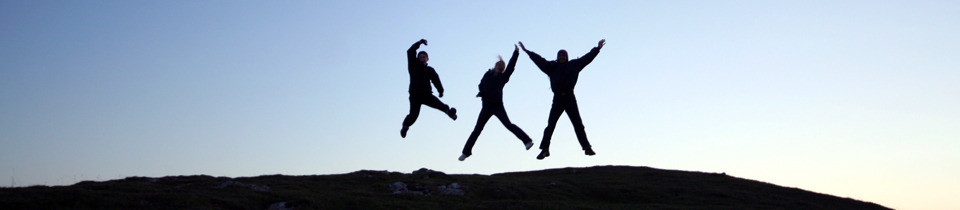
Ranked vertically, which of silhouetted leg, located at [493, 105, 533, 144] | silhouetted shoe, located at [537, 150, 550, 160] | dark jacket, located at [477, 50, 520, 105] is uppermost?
dark jacket, located at [477, 50, 520, 105]

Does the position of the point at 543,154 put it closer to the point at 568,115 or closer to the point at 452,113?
the point at 568,115

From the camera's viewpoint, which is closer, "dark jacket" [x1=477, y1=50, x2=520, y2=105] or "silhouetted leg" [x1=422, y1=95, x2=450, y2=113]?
"dark jacket" [x1=477, y1=50, x2=520, y2=105]

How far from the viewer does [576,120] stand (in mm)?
21062

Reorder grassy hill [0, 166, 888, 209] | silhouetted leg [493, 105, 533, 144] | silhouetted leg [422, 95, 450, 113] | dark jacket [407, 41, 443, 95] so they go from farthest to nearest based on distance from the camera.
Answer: grassy hill [0, 166, 888, 209] < silhouetted leg [422, 95, 450, 113] < dark jacket [407, 41, 443, 95] < silhouetted leg [493, 105, 533, 144]

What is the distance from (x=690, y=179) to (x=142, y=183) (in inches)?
1353

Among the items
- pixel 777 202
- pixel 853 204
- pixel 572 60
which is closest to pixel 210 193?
pixel 572 60

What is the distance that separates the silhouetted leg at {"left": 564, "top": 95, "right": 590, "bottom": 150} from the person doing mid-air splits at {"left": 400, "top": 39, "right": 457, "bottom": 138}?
2974 millimetres

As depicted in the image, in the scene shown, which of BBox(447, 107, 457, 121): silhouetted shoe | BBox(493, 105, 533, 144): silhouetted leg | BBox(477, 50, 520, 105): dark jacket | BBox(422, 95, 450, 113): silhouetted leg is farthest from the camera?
BBox(422, 95, 450, 113): silhouetted leg

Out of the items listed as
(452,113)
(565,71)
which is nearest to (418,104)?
(452,113)

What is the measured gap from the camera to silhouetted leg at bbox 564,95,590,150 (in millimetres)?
20922

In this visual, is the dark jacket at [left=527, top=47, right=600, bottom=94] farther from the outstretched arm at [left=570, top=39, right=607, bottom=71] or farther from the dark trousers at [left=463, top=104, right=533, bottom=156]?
the dark trousers at [left=463, top=104, right=533, bottom=156]

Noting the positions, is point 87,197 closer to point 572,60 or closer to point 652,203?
point 572,60

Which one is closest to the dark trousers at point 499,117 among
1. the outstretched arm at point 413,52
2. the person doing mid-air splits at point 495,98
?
the person doing mid-air splits at point 495,98

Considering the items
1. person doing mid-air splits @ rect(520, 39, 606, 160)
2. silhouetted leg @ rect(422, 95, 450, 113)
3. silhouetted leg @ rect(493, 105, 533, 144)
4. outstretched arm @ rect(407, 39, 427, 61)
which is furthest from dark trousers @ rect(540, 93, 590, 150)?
outstretched arm @ rect(407, 39, 427, 61)
